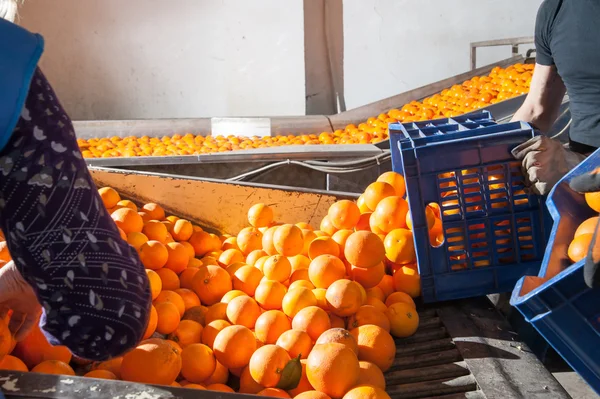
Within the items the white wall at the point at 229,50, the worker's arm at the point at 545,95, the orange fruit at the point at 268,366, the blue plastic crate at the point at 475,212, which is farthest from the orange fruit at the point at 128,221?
the white wall at the point at 229,50

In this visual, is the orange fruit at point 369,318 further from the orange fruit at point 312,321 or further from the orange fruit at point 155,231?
the orange fruit at point 155,231

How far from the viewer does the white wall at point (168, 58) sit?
718 centimetres

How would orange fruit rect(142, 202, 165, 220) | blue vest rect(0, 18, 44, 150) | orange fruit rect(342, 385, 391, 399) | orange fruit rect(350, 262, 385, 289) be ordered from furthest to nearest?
orange fruit rect(142, 202, 165, 220), orange fruit rect(350, 262, 385, 289), orange fruit rect(342, 385, 391, 399), blue vest rect(0, 18, 44, 150)

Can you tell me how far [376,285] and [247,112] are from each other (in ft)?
19.0

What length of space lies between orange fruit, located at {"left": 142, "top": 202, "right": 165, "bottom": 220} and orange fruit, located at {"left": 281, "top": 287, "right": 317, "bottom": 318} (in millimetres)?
916

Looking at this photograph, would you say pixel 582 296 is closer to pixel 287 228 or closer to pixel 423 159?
pixel 423 159

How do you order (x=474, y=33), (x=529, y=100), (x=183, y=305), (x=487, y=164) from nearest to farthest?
1. (x=487, y=164)
2. (x=183, y=305)
3. (x=529, y=100)
4. (x=474, y=33)

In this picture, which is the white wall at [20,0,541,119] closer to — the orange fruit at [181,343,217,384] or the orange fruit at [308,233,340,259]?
the orange fruit at [308,233,340,259]

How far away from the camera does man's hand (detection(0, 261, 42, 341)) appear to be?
3.32ft

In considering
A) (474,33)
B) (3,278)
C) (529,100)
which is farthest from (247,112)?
(3,278)

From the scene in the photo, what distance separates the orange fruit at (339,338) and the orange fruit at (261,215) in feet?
2.83

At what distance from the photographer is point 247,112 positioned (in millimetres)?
7445

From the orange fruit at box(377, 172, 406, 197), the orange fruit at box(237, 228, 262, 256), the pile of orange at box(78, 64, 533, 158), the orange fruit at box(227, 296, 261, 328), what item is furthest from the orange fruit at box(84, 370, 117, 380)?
the pile of orange at box(78, 64, 533, 158)

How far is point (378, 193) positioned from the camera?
6.68 ft
